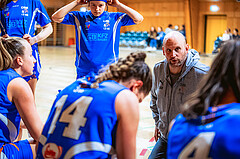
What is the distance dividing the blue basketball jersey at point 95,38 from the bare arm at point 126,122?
233 cm

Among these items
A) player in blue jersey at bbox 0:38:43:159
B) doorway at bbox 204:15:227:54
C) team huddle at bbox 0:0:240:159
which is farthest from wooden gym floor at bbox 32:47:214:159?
doorway at bbox 204:15:227:54

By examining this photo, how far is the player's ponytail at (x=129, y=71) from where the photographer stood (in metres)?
1.82

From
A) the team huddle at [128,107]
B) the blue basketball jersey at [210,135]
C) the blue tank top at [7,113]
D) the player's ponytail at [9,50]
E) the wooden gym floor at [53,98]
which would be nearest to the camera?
the blue basketball jersey at [210,135]

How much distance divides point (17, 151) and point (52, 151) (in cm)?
72

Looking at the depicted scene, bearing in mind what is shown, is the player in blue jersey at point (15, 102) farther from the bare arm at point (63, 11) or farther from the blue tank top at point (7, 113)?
the bare arm at point (63, 11)

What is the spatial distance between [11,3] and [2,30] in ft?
1.18

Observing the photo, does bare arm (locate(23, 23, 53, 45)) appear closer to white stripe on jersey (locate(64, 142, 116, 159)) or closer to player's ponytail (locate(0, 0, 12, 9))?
player's ponytail (locate(0, 0, 12, 9))

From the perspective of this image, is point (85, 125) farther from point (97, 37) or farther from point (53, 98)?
point (53, 98)

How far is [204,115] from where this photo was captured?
131 centimetres

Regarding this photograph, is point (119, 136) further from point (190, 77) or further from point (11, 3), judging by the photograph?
point (11, 3)

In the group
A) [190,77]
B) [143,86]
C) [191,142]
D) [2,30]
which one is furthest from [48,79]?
[191,142]

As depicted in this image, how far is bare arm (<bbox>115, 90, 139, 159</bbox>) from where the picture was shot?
1.70 meters

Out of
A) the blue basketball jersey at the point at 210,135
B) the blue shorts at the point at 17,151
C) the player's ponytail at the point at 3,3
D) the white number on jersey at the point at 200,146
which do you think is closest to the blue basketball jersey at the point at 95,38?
the player's ponytail at the point at 3,3

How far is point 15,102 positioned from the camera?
7.29 feet
